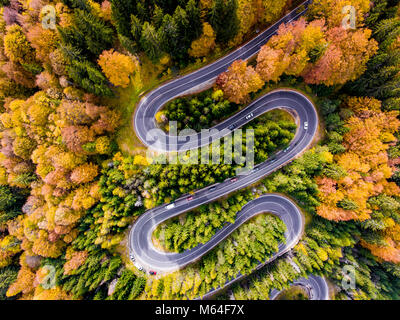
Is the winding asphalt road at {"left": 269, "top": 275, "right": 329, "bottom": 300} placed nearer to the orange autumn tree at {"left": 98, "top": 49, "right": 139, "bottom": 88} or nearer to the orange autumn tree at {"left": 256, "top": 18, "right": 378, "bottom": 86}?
the orange autumn tree at {"left": 256, "top": 18, "right": 378, "bottom": 86}

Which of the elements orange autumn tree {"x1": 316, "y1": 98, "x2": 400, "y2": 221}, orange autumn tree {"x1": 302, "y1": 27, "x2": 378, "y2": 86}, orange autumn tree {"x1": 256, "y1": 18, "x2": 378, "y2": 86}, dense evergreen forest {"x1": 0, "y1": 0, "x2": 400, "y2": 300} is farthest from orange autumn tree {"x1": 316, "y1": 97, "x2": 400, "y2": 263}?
orange autumn tree {"x1": 256, "y1": 18, "x2": 378, "y2": 86}

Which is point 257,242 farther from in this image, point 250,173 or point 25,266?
point 25,266

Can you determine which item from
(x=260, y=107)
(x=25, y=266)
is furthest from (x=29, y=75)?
(x=260, y=107)

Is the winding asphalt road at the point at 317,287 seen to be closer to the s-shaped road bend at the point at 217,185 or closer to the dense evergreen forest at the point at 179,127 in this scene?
the dense evergreen forest at the point at 179,127

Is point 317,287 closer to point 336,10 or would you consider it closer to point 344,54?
point 344,54

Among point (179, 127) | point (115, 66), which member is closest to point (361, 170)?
point (179, 127)
